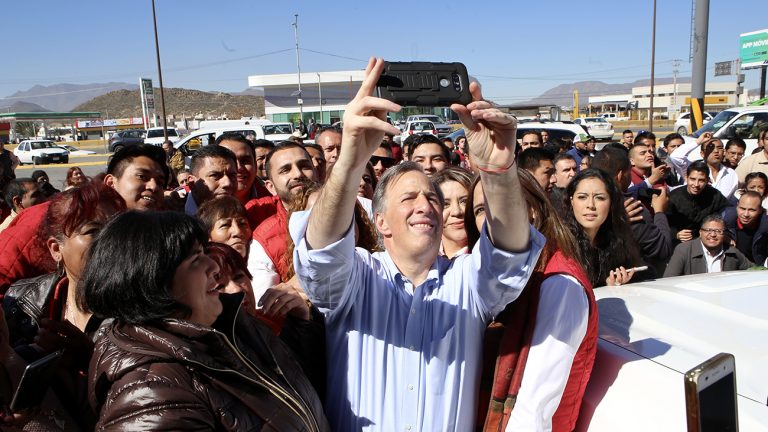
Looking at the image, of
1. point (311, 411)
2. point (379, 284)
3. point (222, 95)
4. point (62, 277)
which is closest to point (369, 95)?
point (379, 284)

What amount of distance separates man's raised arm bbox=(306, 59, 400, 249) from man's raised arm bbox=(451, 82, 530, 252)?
22cm

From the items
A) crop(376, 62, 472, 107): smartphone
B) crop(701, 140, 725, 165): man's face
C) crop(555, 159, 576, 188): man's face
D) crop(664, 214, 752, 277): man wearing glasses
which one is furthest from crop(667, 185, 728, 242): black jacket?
crop(376, 62, 472, 107): smartphone

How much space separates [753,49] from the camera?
40.1 metres

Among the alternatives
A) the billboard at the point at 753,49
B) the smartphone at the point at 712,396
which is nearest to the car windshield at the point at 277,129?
the smartphone at the point at 712,396

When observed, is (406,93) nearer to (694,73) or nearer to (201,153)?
(201,153)

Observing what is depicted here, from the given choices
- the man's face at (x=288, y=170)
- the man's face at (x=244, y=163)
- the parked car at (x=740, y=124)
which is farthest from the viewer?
the parked car at (x=740, y=124)

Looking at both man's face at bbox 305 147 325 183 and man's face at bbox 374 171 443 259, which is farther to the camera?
man's face at bbox 305 147 325 183

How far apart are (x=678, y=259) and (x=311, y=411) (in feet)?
13.1

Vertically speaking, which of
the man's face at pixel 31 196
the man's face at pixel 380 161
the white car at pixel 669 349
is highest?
the man's face at pixel 380 161

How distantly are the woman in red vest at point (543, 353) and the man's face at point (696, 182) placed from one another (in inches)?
182

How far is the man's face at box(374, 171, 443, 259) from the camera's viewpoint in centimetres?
181

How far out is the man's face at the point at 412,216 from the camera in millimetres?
1807

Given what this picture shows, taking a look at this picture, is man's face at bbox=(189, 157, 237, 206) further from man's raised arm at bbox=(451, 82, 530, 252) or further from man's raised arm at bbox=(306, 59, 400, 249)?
man's raised arm at bbox=(451, 82, 530, 252)

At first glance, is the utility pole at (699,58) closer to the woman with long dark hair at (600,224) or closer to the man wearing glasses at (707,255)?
the man wearing glasses at (707,255)
